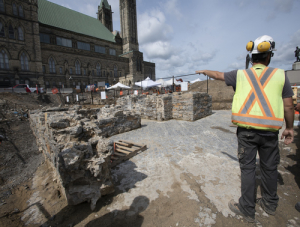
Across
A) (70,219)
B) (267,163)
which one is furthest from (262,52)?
(70,219)

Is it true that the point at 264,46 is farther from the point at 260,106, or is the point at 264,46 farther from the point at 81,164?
the point at 81,164

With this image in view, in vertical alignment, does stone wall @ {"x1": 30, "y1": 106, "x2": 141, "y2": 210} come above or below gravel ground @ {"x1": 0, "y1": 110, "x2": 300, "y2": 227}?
above

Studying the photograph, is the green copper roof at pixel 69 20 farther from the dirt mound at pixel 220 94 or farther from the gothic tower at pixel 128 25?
the dirt mound at pixel 220 94

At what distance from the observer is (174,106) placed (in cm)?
972

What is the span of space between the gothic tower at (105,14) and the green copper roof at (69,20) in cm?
626

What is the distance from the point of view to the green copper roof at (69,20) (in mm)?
36669

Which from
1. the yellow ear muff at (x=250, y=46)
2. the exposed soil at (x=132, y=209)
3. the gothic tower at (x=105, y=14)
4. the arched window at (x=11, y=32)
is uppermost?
the gothic tower at (x=105, y=14)

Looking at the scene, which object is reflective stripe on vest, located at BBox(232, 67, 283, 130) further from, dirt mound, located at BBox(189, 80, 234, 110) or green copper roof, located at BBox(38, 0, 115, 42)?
green copper roof, located at BBox(38, 0, 115, 42)

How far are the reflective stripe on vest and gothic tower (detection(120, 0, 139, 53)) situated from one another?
167 ft

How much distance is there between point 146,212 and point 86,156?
4.40 feet

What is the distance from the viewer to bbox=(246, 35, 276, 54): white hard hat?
1.95m

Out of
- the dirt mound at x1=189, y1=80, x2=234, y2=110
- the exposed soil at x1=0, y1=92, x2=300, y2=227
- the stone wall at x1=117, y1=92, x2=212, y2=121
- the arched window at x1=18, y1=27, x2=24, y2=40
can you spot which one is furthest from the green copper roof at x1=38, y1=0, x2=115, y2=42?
the exposed soil at x1=0, y1=92, x2=300, y2=227

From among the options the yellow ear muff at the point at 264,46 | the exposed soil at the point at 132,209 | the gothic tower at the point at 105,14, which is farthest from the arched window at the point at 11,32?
the yellow ear muff at the point at 264,46

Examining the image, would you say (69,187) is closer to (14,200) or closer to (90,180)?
(90,180)
